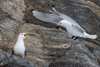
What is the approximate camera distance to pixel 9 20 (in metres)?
5.62

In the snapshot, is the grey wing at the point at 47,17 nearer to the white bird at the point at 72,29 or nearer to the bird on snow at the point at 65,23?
the bird on snow at the point at 65,23

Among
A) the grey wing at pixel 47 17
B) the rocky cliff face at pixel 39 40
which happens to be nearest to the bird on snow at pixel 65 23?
the grey wing at pixel 47 17

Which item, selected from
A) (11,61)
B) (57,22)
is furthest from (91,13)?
(11,61)

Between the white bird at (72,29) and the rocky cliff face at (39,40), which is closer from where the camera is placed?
the rocky cliff face at (39,40)

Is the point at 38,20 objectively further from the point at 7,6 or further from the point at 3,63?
the point at 3,63

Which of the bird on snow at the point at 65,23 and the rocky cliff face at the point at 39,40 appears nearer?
the rocky cliff face at the point at 39,40

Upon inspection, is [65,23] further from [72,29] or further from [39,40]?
[39,40]

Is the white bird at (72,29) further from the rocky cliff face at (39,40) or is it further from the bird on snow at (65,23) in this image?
the rocky cliff face at (39,40)

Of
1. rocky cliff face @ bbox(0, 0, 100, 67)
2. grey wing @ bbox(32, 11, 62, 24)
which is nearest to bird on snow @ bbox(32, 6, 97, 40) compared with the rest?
grey wing @ bbox(32, 11, 62, 24)

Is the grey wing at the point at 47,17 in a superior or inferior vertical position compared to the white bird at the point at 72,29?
superior

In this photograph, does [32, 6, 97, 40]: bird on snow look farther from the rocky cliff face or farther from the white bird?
the rocky cliff face

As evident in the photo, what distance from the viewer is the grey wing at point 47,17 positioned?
626cm

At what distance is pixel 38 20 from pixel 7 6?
100cm

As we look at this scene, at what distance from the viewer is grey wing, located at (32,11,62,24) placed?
626cm
